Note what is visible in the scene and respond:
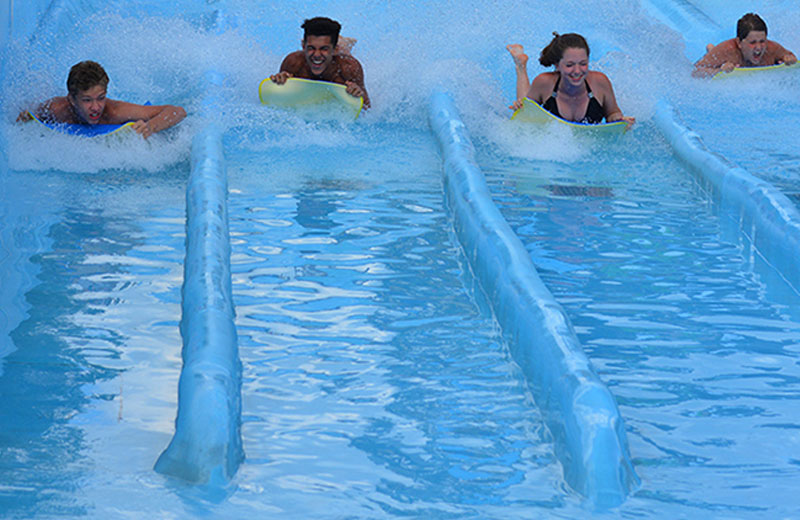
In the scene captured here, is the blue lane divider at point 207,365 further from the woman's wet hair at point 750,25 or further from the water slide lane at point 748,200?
the woman's wet hair at point 750,25

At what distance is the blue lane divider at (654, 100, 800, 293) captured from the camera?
3180 millimetres

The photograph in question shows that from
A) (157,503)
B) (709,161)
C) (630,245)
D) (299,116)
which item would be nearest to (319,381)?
(157,503)

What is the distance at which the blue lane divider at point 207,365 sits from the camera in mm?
1972

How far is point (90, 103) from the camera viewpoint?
4332 millimetres

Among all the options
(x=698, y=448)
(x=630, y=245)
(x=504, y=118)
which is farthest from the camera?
(x=504, y=118)

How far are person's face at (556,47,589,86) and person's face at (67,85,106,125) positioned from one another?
2.08m

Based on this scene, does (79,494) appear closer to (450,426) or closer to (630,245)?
(450,426)

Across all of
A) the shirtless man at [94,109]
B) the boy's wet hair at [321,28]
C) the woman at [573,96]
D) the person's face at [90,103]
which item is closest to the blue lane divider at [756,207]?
the woman at [573,96]

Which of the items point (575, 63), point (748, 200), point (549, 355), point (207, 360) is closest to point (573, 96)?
point (575, 63)

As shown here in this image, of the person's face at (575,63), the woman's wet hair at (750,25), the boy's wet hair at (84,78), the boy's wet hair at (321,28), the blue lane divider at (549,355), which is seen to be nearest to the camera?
the blue lane divider at (549,355)

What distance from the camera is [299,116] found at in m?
4.87

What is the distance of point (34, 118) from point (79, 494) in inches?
106

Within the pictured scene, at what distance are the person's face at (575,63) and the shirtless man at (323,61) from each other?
3.24 feet

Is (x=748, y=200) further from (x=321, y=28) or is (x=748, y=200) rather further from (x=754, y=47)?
(x=754, y=47)
